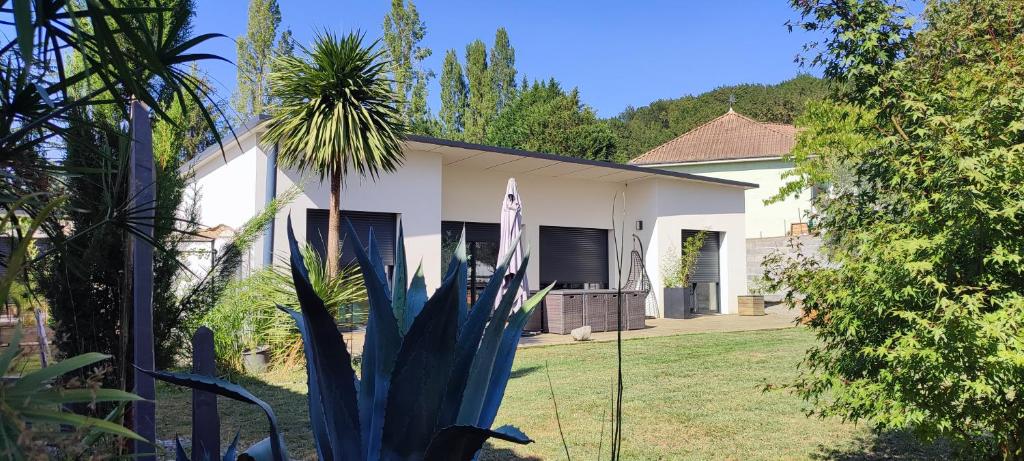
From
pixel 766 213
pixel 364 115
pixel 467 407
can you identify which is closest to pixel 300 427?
pixel 467 407

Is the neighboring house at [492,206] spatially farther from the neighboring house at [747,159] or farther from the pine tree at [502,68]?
the pine tree at [502,68]

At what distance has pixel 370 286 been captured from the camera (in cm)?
134

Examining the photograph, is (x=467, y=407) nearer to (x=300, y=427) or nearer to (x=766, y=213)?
(x=300, y=427)

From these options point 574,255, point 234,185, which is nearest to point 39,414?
point 234,185

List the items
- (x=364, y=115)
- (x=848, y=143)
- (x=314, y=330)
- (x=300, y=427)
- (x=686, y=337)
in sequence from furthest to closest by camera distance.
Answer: (x=686, y=337) < (x=364, y=115) < (x=300, y=427) < (x=848, y=143) < (x=314, y=330)

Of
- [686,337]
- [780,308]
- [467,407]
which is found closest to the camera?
[467,407]

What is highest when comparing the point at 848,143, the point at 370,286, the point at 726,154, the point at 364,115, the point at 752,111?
the point at 752,111

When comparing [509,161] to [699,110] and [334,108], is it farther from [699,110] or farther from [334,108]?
[699,110]

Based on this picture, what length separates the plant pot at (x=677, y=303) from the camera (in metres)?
15.7

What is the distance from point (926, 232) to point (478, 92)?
123 feet

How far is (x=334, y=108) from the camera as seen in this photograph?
905cm

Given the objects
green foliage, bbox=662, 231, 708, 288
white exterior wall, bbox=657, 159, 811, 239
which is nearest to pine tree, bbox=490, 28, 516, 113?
white exterior wall, bbox=657, 159, 811, 239

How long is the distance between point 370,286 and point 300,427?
4091 mm

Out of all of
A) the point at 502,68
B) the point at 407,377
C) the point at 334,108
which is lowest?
the point at 407,377
